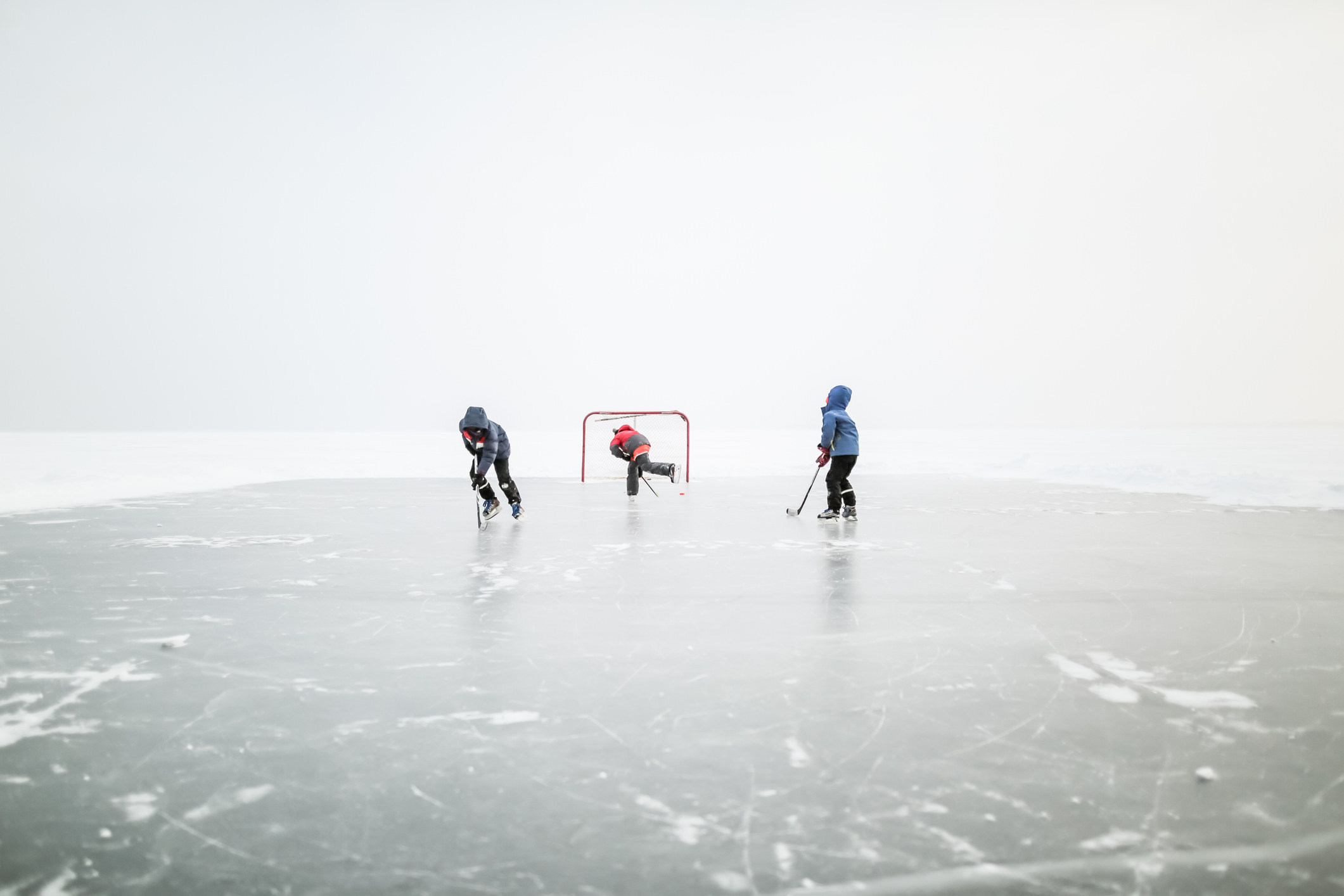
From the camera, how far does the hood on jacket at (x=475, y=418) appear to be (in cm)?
768

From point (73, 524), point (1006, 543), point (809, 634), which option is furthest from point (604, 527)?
point (73, 524)

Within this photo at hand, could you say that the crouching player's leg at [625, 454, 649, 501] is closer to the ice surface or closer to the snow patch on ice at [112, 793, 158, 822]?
the ice surface

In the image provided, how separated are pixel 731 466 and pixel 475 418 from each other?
11.5m

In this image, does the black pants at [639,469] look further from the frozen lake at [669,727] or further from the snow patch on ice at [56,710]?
the snow patch on ice at [56,710]

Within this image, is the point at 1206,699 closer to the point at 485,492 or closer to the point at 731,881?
the point at 731,881

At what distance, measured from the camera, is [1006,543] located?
21.4 feet

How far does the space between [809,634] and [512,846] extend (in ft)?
6.77

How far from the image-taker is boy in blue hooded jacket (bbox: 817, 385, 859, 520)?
811cm

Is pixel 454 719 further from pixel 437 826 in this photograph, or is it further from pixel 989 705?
pixel 989 705

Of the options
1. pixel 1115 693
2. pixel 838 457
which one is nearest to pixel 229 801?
pixel 1115 693

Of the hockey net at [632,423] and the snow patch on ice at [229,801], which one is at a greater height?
the hockey net at [632,423]

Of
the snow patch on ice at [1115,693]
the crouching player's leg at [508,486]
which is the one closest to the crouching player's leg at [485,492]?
the crouching player's leg at [508,486]

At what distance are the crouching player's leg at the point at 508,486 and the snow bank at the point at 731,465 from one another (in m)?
4.94

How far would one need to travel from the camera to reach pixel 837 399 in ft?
27.8
